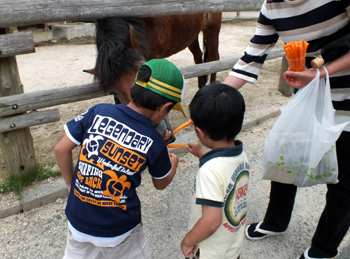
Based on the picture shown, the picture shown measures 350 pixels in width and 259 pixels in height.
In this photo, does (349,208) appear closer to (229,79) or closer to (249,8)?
(229,79)

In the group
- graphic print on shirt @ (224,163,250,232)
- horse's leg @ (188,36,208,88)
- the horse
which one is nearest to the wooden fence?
the horse

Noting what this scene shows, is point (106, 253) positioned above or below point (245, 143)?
above

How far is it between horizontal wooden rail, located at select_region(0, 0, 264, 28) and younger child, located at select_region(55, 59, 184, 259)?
114 centimetres

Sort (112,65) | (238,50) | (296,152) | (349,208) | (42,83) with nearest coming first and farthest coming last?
(296,152), (349,208), (112,65), (42,83), (238,50)

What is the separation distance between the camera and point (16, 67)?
7.11 ft

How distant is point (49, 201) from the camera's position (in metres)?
2.31

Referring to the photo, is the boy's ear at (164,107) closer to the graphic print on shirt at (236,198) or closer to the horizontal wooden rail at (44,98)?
the graphic print on shirt at (236,198)

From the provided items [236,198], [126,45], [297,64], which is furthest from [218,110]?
[126,45]

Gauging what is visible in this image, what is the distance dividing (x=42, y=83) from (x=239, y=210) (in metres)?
4.69

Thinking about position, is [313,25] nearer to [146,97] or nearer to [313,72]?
[313,72]

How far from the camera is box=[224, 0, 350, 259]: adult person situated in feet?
4.16

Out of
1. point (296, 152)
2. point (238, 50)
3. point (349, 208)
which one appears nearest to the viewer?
point (296, 152)

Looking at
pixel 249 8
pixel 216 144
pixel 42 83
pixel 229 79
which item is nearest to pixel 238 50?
pixel 249 8

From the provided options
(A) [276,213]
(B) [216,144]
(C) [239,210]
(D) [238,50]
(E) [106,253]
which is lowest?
(D) [238,50]
